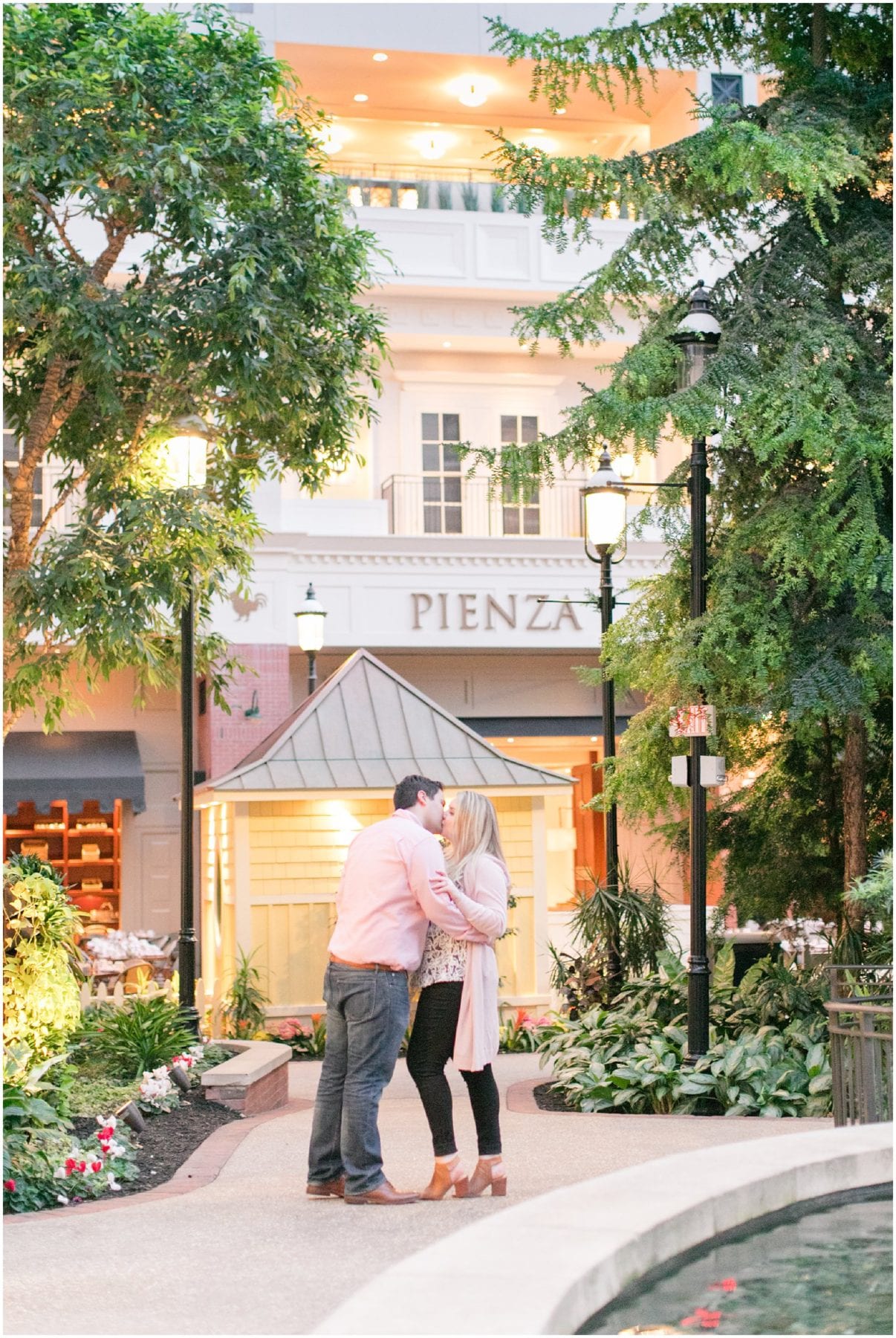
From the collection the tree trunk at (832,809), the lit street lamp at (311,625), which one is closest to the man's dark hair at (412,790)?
the tree trunk at (832,809)

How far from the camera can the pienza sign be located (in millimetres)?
21719

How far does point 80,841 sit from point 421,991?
1767cm

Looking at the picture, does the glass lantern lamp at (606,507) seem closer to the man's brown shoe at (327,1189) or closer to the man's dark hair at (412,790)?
the man's dark hair at (412,790)

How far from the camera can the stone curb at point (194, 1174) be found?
257 inches

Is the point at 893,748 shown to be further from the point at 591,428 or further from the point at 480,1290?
the point at 480,1290

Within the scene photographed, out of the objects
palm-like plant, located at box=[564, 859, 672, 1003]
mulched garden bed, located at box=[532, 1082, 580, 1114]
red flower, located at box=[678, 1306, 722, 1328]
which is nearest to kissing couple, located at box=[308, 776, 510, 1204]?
red flower, located at box=[678, 1306, 722, 1328]

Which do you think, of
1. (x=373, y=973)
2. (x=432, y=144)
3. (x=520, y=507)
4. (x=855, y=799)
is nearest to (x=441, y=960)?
(x=373, y=973)

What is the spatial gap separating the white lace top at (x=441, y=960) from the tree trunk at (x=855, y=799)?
206 inches

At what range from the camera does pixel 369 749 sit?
15211mm

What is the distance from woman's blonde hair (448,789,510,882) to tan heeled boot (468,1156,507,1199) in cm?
120

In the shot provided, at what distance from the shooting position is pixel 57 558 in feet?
37.3

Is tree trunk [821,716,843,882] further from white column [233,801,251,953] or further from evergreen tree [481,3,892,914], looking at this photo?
white column [233,801,251,953]

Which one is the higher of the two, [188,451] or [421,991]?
[188,451]

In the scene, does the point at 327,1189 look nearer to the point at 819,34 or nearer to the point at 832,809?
the point at 832,809
